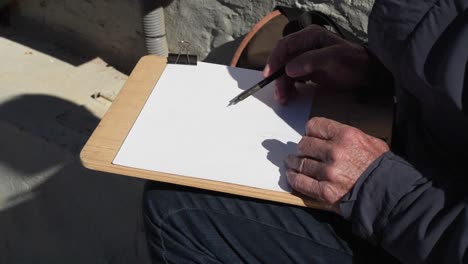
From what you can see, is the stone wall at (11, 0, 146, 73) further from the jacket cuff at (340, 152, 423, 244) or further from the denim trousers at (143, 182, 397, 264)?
the jacket cuff at (340, 152, 423, 244)

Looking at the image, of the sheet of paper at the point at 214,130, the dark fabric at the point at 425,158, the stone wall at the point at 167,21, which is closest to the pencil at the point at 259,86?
the sheet of paper at the point at 214,130

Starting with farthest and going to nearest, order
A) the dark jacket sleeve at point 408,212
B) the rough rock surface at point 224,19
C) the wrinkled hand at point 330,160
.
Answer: the rough rock surface at point 224,19
the wrinkled hand at point 330,160
the dark jacket sleeve at point 408,212

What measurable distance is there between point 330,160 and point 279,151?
110 mm

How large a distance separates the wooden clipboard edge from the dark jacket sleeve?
0.07 m

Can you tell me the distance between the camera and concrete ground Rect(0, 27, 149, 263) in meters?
1.82

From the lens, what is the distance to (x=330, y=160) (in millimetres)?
944

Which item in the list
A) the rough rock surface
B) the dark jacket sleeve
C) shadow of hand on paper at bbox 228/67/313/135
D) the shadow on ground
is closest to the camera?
the dark jacket sleeve

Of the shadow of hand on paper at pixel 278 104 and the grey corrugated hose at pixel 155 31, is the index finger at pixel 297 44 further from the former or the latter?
the grey corrugated hose at pixel 155 31

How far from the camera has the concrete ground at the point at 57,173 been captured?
1823 millimetres

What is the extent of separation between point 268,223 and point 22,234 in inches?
54.0

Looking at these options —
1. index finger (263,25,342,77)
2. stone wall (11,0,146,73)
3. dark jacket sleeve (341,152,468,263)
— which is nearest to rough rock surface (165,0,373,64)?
stone wall (11,0,146,73)

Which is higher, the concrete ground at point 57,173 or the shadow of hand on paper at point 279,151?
the shadow of hand on paper at point 279,151

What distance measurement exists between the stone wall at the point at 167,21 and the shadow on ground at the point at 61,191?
0.87ft

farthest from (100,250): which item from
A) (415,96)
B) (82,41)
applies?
(415,96)
